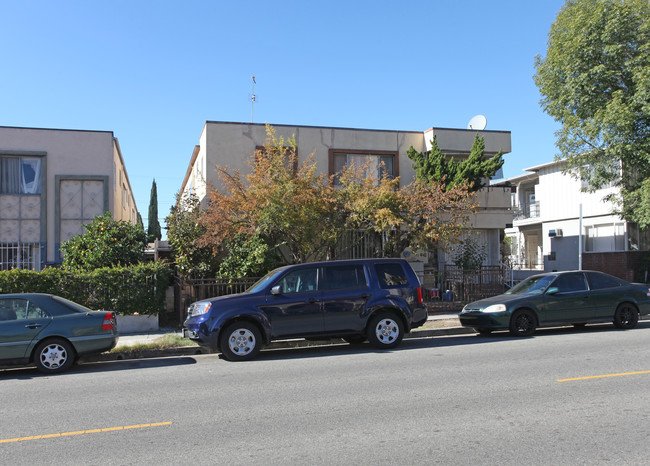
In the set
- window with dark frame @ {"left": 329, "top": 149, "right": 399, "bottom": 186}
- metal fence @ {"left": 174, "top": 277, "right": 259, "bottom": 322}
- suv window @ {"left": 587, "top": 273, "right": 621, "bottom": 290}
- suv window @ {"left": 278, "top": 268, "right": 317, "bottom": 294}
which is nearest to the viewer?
suv window @ {"left": 278, "top": 268, "right": 317, "bottom": 294}

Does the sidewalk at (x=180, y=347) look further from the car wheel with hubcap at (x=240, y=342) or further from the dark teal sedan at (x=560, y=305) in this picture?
the car wheel with hubcap at (x=240, y=342)

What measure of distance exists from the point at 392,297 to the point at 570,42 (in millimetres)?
13282

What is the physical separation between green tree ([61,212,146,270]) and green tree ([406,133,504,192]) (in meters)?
9.51

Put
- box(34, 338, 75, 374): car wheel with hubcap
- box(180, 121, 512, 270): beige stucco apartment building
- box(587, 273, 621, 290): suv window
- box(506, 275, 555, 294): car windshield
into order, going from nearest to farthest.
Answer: box(34, 338, 75, 374): car wheel with hubcap < box(506, 275, 555, 294): car windshield < box(587, 273, 621, 290): suv window < box(180, 121, 512, 270): beige stucco apartment building

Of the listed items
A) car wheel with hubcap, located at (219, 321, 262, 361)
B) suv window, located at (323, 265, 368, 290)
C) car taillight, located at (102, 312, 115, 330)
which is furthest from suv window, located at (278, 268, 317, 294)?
car taillight, located at (102, 312, 115, 330)

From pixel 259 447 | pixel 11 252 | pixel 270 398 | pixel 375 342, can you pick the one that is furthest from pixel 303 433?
pixel 11 252

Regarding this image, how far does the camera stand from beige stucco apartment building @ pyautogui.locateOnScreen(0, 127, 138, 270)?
17953 millimetres

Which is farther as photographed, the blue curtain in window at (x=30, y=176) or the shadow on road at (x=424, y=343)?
the blue curtain in window at (x=30, y=176)

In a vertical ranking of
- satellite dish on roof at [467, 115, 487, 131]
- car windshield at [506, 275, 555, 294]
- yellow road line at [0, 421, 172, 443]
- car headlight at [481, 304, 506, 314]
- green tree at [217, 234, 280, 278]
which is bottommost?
yellow road line at [0, 421, 172, 443]

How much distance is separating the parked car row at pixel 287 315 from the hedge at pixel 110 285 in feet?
12.8

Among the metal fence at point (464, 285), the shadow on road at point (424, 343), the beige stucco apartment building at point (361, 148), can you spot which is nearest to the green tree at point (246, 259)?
the beige stucco apartment building at point (361, 148)

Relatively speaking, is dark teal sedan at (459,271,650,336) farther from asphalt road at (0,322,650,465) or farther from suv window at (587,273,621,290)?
asphalt road at (0,322,650,465)

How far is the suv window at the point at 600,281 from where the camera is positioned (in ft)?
42.1

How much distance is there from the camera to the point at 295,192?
49.0 ft
